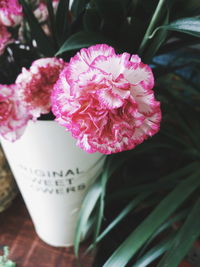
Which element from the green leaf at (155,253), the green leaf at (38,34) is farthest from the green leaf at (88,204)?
the green leaf at (38,34)

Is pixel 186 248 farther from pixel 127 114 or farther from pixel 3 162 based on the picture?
pixel 3 162

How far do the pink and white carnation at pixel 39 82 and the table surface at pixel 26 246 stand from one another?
378 mm

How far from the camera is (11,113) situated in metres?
0.44

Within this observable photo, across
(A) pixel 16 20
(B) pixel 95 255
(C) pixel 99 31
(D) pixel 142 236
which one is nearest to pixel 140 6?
(C) pixel 99 31

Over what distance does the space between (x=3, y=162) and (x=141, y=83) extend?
0.45 meters

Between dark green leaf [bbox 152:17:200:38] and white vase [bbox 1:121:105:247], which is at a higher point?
dark green leaf [bbox 152:17:200:38]

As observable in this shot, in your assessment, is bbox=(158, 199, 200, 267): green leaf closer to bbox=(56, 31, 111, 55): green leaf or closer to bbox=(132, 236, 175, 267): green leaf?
bbox=(132, 236, 175, 267): green leaf

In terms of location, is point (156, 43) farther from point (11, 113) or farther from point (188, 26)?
point (11, 113)

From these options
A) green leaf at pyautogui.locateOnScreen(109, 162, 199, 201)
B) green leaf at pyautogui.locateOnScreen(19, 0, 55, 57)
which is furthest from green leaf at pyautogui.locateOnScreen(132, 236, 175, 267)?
green leaf at pyautogui.locateOnScreen(19, 0, 55, 57)

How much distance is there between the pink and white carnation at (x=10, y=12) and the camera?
1.43ft

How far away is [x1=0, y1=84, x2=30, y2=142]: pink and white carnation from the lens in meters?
0.43

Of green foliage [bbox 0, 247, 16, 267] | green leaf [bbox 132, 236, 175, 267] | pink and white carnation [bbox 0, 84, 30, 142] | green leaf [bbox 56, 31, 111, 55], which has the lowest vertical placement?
green foliage [bbox 0, 247, 16, 267]

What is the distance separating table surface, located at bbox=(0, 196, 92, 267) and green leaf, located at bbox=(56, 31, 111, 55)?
1.51 ft

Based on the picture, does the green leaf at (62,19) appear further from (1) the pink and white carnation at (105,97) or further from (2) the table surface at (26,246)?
(2) the table surface at (26,246)
